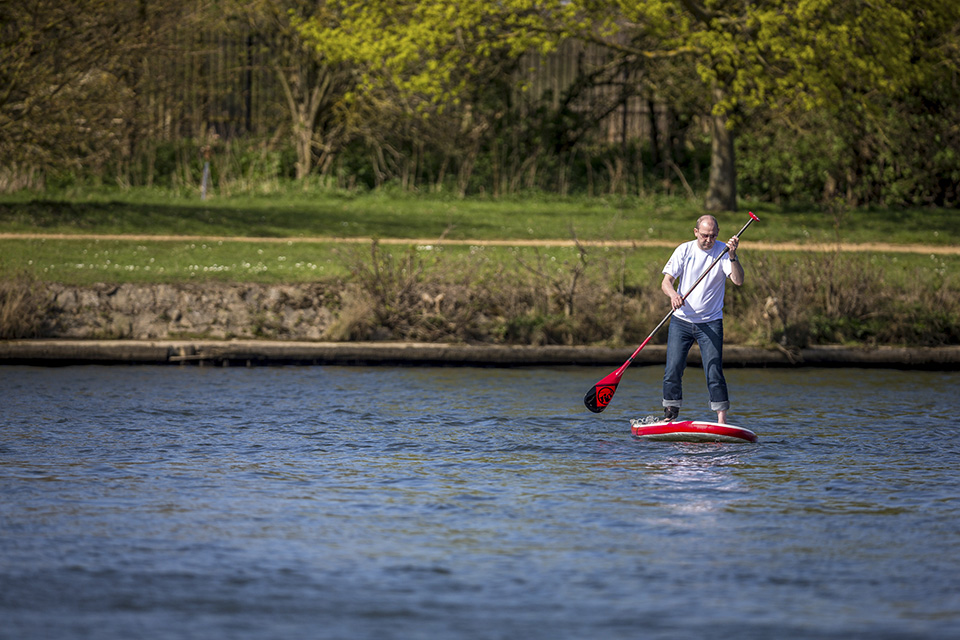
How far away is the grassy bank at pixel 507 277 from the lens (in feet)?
53.9

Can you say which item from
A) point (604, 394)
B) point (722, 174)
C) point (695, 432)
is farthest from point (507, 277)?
point (722, 174)

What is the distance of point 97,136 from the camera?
1131 inches

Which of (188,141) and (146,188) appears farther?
(188,141)

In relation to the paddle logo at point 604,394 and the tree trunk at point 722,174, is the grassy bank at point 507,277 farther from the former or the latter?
the paddle logo at point 604,394

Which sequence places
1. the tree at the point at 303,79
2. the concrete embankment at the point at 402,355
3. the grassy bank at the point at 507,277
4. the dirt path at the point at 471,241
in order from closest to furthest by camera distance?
1. the concrete embankment at the point at 402,355
2. the grassy bank at the point at 507,277
3. the dirt path at the point at 471,241
4. the tree at the point at 303,79

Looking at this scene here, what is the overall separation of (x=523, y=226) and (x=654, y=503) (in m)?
15.3

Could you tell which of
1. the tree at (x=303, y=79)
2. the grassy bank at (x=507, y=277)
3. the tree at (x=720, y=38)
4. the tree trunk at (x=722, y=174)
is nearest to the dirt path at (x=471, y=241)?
the grassy bank at (x=507, y=277)

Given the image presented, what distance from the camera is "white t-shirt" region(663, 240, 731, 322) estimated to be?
439 inches

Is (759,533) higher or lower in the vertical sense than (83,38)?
lower

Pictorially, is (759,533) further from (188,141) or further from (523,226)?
(188,141)

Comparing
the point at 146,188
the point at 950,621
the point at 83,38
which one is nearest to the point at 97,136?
the point at 146,188

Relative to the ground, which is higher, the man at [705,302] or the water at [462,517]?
the man at [705,302]

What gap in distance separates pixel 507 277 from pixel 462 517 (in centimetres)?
900

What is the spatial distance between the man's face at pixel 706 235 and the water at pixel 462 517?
150 cm
